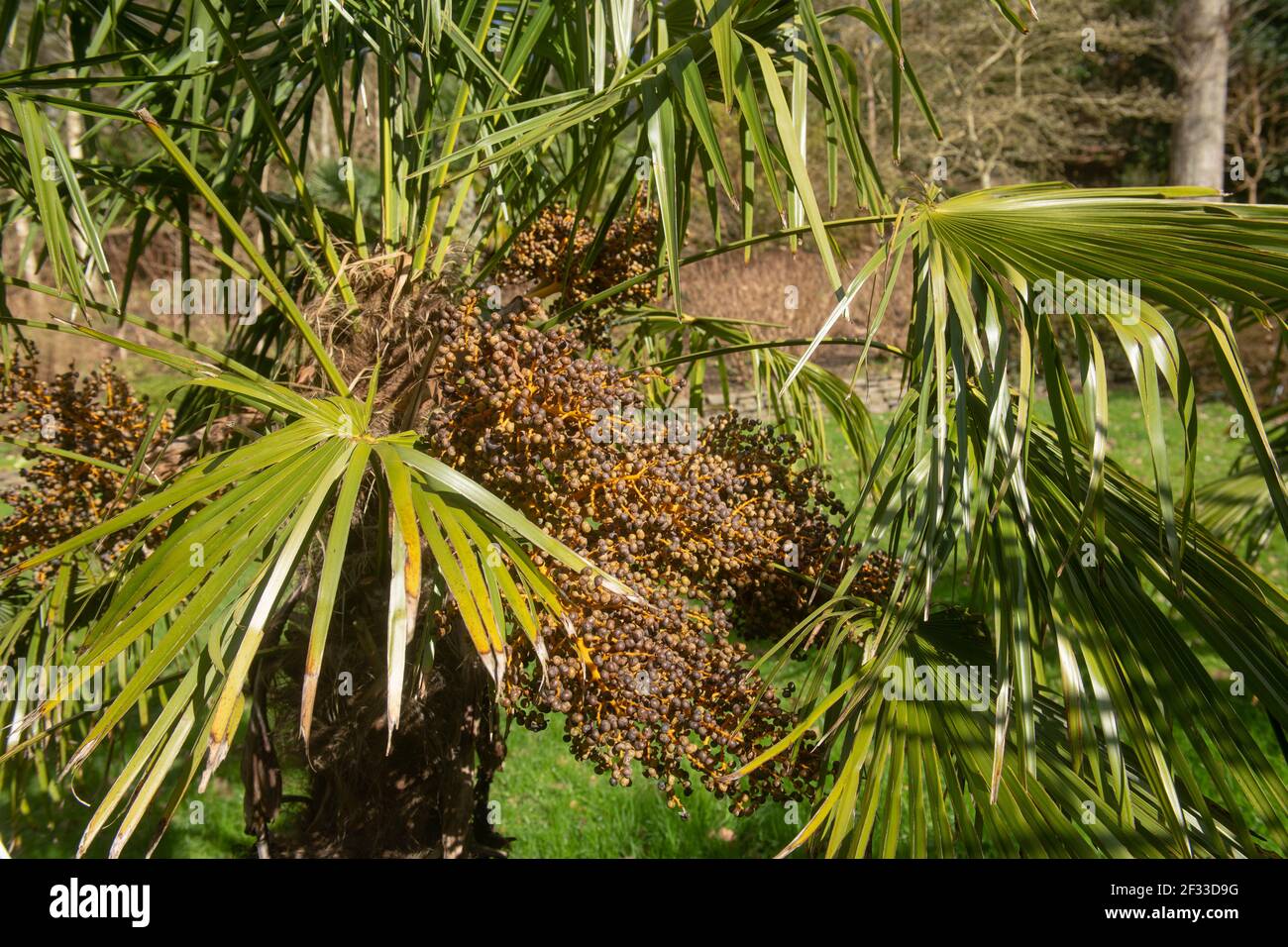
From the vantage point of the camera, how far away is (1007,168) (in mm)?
13602

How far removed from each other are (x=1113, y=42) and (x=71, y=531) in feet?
45.0

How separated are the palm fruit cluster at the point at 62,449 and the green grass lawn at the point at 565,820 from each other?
107 centimetres

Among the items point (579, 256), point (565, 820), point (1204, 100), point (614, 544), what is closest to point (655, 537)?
point (614, 544)

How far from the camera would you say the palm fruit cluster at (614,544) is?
5.92 ft

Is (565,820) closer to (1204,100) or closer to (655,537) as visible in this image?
(655,537)

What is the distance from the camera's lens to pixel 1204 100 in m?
10.6

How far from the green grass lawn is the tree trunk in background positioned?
8.34 metres

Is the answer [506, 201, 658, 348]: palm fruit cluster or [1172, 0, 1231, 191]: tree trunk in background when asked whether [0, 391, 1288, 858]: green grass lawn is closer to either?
[506, 201, 658, 348]: palm fruit cluster

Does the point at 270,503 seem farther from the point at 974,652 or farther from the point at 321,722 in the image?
the point at 974,652

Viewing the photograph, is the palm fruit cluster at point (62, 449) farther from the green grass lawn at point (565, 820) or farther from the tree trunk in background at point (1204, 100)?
the tree trunk in background at point (1204, 100)

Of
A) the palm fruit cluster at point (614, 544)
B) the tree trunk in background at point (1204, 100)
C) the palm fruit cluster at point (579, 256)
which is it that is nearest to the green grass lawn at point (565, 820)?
the palm fruit cluster at point (614, 544)

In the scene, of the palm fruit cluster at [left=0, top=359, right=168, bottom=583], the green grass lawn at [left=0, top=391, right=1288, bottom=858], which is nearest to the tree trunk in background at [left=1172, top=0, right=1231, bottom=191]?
the green grass lawn at [left=0, top=391, right=1288, bottom=858]

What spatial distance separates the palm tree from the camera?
5.14 ft

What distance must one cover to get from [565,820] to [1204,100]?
10.9 m
